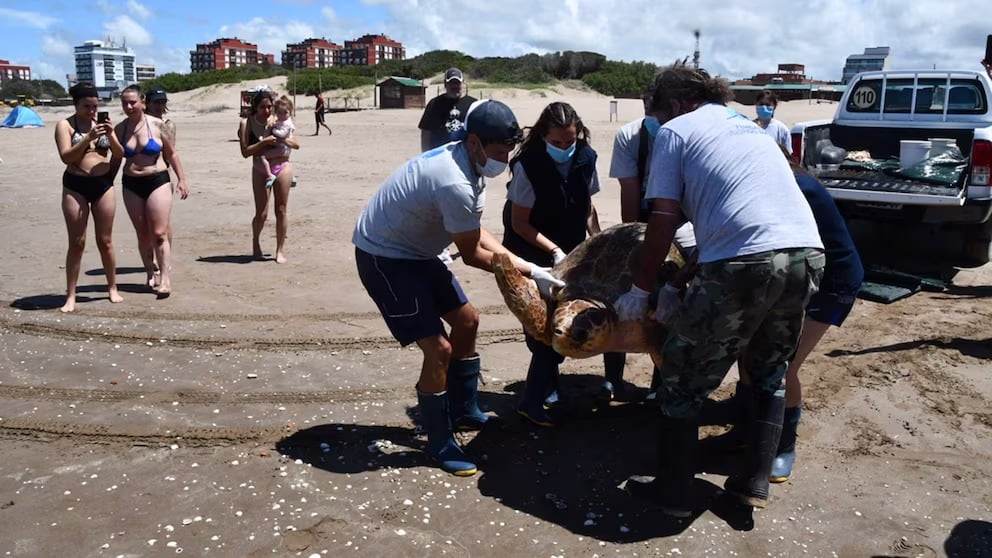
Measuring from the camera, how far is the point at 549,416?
4.70 m

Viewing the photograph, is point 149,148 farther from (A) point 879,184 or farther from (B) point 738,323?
(A) point 879,184

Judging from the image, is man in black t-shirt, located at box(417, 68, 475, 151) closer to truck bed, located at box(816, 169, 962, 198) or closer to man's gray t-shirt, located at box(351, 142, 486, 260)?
truck bed, located at box(816, 169, 962, 198)

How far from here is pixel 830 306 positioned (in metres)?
3.93

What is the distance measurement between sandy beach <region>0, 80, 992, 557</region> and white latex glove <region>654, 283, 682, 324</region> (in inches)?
36.9

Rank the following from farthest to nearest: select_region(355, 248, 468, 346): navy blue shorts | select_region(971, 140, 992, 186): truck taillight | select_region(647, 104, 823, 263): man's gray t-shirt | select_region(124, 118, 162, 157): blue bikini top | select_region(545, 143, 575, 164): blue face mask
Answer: select_region(971, 140, 992, 186): truck taillight
select_region(124, 118, 162, 157): blue bikini top
select_region(545, 143, 575, 164): blue face mask
select_region(355, 248, 468, 346): navy blue shorts
select_region(647, 104, 823, 263): man's gray t-shirt

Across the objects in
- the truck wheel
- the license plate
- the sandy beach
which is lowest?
the sandy beach

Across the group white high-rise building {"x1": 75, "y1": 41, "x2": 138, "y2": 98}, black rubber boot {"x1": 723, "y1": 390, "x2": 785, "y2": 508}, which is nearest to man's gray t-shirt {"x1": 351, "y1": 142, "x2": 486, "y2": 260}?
black rubber boot {"x1": 723, "y1": 390, "x2": 785, "y2": 508}

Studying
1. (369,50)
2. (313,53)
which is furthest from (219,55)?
(369,50)

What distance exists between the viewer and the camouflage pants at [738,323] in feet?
10.4

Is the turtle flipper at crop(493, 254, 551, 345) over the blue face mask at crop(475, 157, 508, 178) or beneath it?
beneath

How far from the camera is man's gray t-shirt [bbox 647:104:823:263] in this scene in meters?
3.17

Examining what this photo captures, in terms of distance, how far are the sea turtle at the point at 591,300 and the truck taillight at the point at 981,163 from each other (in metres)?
5.25

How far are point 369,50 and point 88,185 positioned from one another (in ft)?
438

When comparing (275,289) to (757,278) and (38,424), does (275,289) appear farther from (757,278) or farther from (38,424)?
(757,278)
